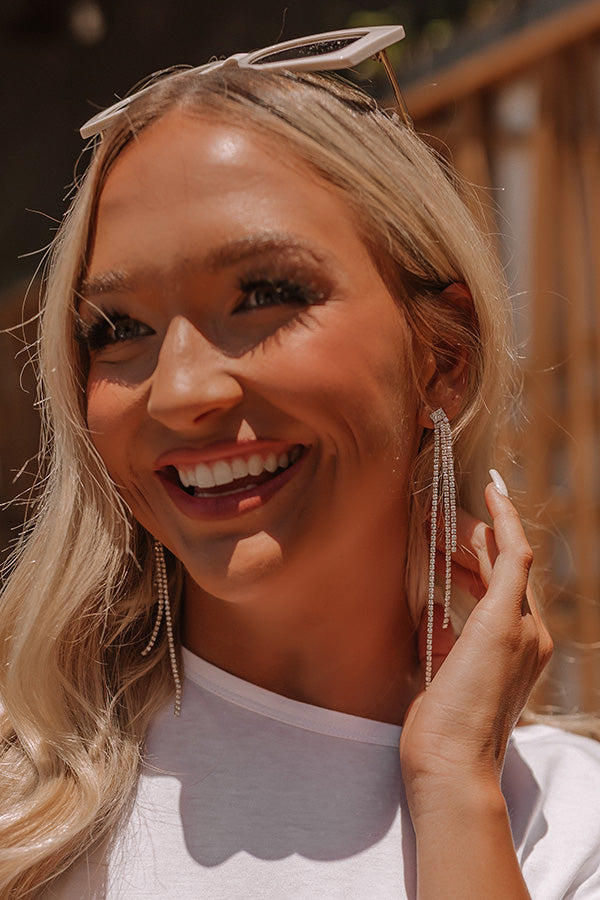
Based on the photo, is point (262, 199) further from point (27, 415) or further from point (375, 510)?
point (27, 415)

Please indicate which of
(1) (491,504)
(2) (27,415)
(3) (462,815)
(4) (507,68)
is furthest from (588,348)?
(2) (27,415)

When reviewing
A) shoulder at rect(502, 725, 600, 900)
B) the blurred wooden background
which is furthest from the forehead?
the blurred wooden background

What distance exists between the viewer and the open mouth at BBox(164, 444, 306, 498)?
1.31 m

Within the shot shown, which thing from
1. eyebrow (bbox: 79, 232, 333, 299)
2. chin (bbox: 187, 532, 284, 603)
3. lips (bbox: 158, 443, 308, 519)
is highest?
eyebrow (bbox: 79, 232, 333, 299)

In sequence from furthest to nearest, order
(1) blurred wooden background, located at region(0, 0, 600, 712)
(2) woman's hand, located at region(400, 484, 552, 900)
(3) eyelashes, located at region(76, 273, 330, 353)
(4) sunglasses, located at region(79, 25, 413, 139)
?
(1) blurred wooden background, located at region(0, 0, 600, 712), (4) sunglasses, located at region(79, 25, 413, 139), (3) eyelashes, located at region(76, 273, 330, 353), (2) woman's hand, located at region(400, 484, 552, 900)

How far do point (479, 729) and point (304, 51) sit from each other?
103 centimetres

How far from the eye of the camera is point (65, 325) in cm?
147

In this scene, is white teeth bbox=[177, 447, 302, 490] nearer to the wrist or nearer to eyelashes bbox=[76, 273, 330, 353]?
eyelashes bbox=[76, 273, 330, 353]

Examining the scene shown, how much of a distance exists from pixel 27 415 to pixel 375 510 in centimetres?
499

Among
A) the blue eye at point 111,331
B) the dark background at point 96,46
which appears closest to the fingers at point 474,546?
the blue eye at point 111,331

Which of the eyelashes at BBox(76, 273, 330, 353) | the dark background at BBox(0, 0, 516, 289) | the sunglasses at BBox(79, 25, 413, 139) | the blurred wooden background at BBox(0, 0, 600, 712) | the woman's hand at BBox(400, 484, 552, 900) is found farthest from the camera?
the dark background at BBox(0, 0, 516, 289)

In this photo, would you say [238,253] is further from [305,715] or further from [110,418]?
[305,715]

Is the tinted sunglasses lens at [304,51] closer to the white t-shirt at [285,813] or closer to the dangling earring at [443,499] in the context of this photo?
the dangling earring at [443,499]

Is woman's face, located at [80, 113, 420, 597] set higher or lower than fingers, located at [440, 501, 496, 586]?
higher
